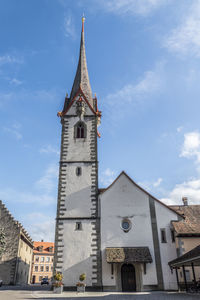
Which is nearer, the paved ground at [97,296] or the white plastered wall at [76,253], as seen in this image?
the paved ground at [97,296]

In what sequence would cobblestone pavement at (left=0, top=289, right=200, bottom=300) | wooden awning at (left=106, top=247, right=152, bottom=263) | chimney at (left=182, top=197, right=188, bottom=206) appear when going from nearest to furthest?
cobblestone pavement at (left=0, top=289, right=200, bottom=300), wooden awning at (left=106, top=247, right=152, bottom=263), chimney at (left=182, top=197, right=188, bottom=206)

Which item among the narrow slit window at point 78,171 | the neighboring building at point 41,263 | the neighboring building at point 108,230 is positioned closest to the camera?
the neighboring building at point 108,230

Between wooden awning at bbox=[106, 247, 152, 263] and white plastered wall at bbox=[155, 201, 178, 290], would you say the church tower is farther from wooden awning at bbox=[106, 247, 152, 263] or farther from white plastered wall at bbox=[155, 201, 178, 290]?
white plastered wall at bbox=[155, 201, 178, 290]

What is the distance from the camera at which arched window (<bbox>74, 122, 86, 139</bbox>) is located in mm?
26406

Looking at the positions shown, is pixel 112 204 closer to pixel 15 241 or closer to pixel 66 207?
pixel 66 207

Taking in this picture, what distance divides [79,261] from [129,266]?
4.14 metres

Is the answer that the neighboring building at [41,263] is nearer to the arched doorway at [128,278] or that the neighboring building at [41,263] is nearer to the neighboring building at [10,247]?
the neighboring building at [10,247]

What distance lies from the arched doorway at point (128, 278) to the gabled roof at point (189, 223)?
4.91 m

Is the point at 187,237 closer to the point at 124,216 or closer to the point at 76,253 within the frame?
the point at 124,216

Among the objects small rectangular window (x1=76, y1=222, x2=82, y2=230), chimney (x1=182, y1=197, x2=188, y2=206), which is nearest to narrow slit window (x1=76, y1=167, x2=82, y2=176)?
small rectangular window (x1=76, y1=222, x2=82, y2=230)

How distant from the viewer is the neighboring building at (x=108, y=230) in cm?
2002

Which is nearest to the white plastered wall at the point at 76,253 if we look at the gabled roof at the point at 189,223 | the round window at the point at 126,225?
the round window at the point at 126,225

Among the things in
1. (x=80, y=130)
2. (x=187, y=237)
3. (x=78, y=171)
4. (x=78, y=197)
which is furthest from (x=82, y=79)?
(x=187, y=237)

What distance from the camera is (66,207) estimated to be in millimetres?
22625
